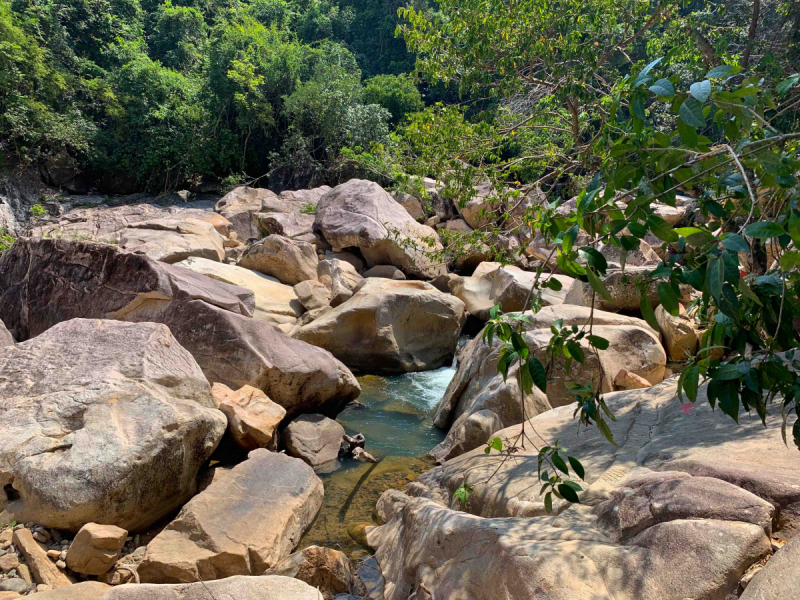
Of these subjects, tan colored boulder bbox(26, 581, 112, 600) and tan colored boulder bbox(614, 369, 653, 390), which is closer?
tan colored boulder bbox(26, 581, 112, 600)

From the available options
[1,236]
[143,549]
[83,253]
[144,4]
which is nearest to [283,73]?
[144,4]

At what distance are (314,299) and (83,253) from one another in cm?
412

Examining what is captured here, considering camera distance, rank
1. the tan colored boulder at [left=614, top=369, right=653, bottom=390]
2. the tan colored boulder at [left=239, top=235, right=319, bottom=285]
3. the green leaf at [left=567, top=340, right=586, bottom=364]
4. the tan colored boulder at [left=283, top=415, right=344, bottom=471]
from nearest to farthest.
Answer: the green leaf at [left=567, top=340, right=586, bottom=364] < the tan colored boulder at [left=614, top=369, right=653, bottom=390] < the tan colored boulder at [left=283, top=415, right=344, bottom=471] < the tan colored boulder at [left=239, top=235, right=319, bottom=285]

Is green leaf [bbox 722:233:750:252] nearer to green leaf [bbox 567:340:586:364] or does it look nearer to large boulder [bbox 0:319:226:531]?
green leaf [bbox 567:340:586:364]

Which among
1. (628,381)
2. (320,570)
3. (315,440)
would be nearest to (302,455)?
(315,440)

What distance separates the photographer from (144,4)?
87.8ft

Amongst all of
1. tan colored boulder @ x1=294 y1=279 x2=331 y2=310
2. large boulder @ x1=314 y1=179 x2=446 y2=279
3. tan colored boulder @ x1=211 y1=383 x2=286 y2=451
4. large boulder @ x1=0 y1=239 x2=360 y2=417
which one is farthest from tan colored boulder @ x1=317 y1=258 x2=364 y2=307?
tan colored boulder @ x1=211 y1=383 x2=286 y2=451

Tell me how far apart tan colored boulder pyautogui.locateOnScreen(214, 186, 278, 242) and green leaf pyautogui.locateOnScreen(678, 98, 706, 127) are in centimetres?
1417

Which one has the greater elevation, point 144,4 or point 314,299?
point 144,4

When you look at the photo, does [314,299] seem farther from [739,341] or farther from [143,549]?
[739,341]

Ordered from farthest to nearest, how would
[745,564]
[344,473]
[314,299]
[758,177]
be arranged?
[314,299], [344,473], [745,564], [758,177]

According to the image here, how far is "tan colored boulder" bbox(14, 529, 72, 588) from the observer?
11.9 ft

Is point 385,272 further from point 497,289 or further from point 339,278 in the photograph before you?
point 497,289

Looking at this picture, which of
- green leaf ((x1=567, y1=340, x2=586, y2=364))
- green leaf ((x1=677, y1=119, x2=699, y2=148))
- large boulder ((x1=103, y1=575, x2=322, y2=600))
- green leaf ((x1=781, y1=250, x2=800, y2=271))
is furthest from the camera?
large boulder ((x1=103, y1=575, x2=322, y2=600))
